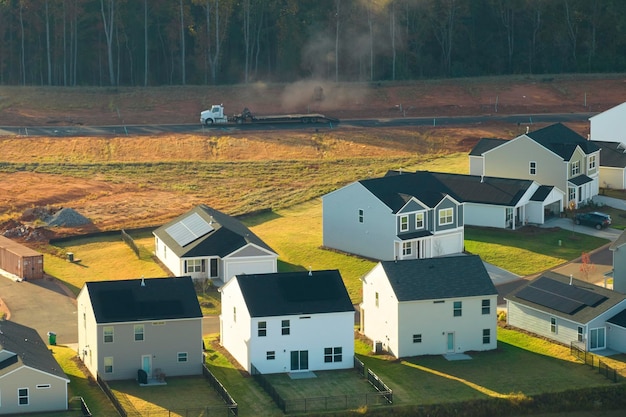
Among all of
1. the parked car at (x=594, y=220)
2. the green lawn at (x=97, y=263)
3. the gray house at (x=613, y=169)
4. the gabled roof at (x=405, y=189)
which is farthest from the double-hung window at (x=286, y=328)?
the gray house at (x=613, y=169)

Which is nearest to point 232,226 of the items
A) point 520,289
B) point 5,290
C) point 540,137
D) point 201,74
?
point 5,290

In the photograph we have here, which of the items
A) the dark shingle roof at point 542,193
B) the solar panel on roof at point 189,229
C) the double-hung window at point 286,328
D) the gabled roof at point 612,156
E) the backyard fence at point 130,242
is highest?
the gabled roof at point 612,156

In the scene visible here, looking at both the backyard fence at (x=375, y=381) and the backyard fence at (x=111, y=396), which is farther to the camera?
the backyard fence at (x=375, y=381)

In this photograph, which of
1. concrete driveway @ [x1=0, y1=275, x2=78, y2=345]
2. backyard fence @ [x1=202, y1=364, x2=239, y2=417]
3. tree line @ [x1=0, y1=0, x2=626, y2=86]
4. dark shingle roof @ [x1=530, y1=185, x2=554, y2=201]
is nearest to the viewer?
backyard fence @ [x1=202, y1=364, x2=239, y2=417]

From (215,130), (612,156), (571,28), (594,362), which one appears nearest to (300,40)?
(215,130)

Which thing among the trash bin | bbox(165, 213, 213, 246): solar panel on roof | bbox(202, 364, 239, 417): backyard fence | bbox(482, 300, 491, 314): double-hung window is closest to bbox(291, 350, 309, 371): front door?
bbox(202, 364, 239, 417): backyard fence

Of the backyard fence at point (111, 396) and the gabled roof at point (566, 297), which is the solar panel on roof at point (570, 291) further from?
the backyard fence at point (111, 396)

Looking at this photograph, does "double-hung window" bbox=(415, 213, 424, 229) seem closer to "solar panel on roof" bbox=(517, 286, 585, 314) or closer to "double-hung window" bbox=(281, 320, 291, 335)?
"solar panel on roof" bbox=(517, 286, 585, 314)
